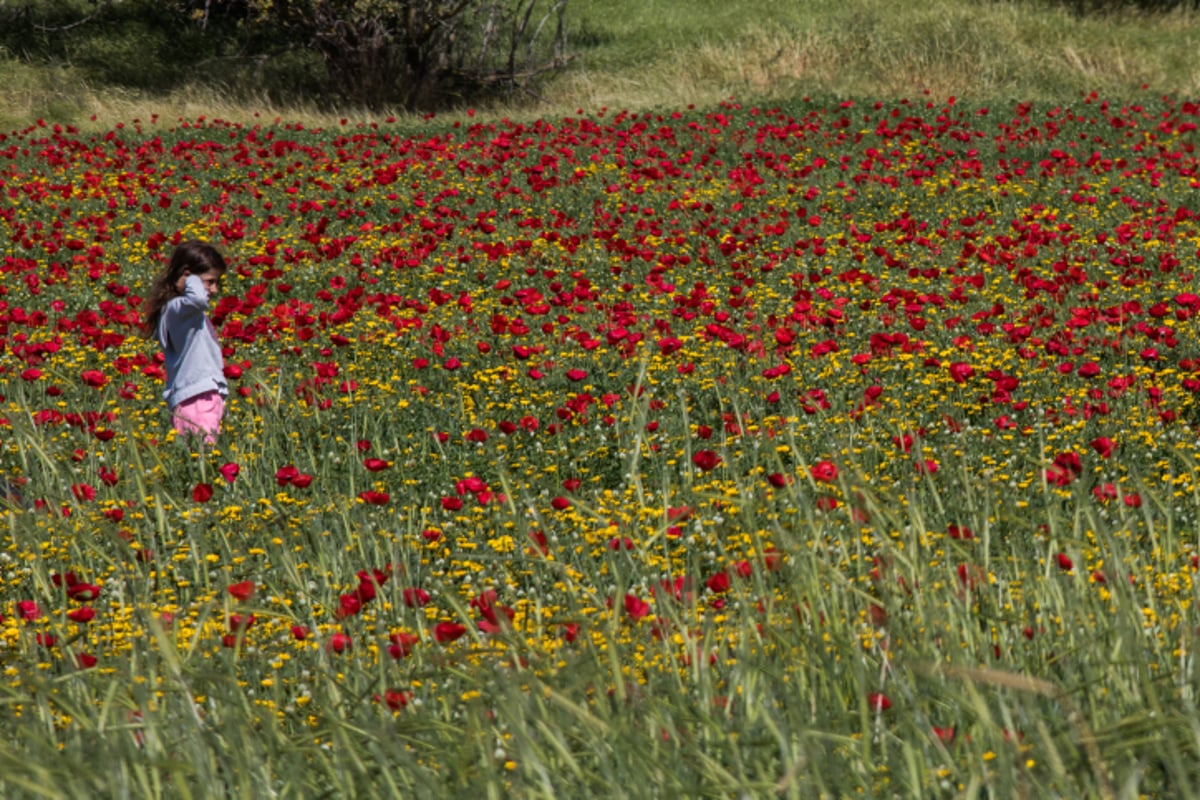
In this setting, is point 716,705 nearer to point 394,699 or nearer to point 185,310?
point 394,699

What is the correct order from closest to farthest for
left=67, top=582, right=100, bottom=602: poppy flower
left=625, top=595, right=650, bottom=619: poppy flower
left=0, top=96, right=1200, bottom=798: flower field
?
left=0, top=96, right=1200, bottom=798: flower field → left=625, top=595, right=650, bottom=619: poppy flower → left=67, top=582, right=100, bottom=602: poppy flower

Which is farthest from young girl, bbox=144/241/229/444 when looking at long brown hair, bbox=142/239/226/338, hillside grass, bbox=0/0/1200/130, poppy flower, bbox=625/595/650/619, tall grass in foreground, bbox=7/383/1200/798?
hillside grass, bbox=0/0/1200/130

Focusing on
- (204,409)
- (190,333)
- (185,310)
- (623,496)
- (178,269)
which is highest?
(178,269)

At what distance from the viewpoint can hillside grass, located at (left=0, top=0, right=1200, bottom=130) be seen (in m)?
20.8

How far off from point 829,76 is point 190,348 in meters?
15.9

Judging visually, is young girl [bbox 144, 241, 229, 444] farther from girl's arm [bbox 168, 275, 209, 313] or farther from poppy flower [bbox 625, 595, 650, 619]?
poppy flower [bbox 625, 595, 650, 619]

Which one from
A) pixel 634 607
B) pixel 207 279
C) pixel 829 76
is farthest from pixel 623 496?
pixel 829 76

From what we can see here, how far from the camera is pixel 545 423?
6.54 m

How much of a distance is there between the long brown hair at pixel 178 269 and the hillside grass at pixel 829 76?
A: 43.8ft

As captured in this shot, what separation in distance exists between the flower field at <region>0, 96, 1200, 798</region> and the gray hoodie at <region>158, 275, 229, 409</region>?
205 mm

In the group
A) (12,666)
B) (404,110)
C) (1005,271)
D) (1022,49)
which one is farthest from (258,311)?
(1022,49)

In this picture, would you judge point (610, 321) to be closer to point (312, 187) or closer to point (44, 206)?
point (312, 187)

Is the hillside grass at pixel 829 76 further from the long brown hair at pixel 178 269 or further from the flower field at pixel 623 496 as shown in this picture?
the long brown hair at pixel 178 269

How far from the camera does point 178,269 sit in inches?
284
